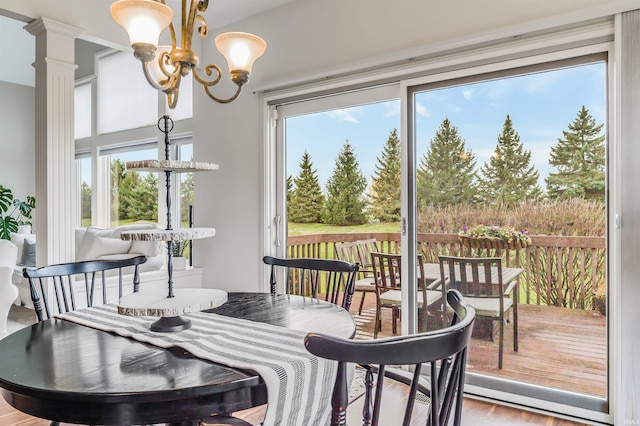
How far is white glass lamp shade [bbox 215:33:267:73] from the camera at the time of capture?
1729 millimetres

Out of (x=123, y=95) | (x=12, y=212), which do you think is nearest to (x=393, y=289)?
(x=123, y=95)

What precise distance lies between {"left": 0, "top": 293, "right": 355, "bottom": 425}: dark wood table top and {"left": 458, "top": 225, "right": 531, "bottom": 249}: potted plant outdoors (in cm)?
183

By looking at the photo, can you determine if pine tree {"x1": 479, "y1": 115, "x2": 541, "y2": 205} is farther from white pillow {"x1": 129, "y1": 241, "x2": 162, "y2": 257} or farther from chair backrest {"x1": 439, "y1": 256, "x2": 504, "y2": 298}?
white pillow {"x1": 129, "y1": 241, "x2": 162, "y2": 257}

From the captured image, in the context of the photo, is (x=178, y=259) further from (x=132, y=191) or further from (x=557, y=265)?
(x=557, y=265)

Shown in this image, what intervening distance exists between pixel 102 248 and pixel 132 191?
126cm

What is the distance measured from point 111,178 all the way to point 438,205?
437 centimetres

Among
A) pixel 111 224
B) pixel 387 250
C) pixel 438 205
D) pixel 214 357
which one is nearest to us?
pixel 214 357

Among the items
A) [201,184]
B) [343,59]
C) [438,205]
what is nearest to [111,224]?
[201,184]

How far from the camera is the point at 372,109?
9.66ft

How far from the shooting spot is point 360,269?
3.01 metres

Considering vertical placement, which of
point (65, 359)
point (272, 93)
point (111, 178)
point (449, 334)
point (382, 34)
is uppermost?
point (382, 34)

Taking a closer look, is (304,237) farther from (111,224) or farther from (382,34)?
(111,224)

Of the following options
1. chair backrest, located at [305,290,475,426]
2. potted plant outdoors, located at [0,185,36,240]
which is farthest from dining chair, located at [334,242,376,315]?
potted plant outdoors, located at [0,185,36,240]

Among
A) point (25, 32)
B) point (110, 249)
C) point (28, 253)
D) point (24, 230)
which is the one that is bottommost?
point (28, 253)
